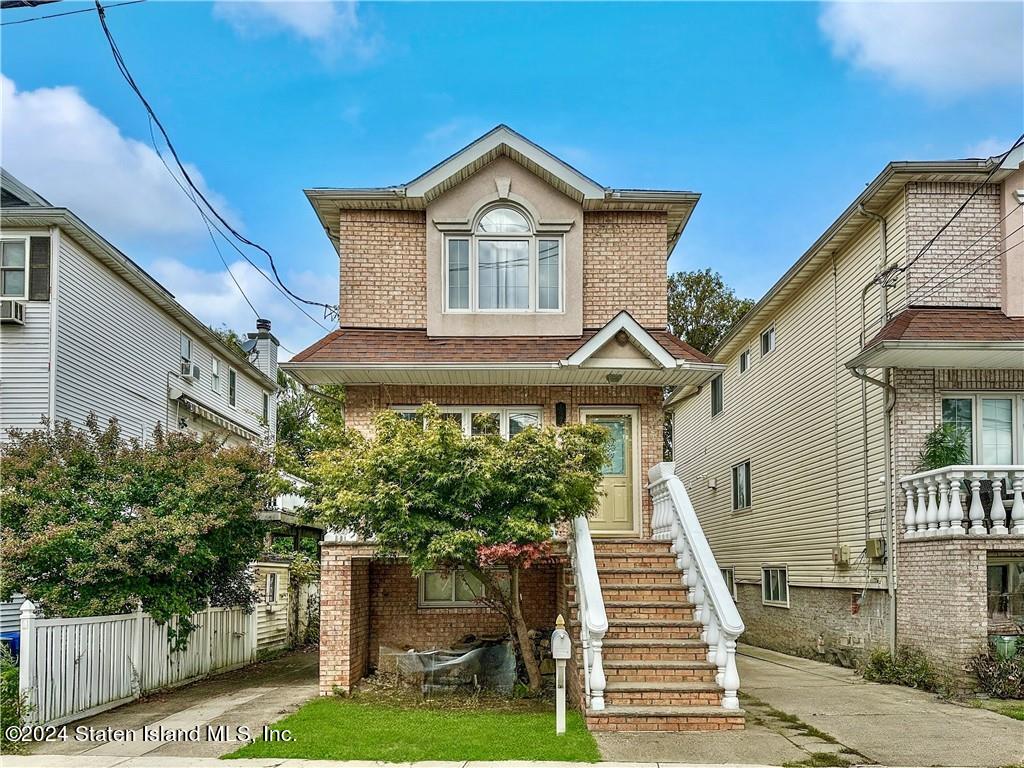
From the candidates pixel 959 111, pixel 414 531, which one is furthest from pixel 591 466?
pixel 959 111

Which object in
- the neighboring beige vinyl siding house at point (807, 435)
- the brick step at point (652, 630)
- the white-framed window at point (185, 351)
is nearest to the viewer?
the brick step at point (652, 630)

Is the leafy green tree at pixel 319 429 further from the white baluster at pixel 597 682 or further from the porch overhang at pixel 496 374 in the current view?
the white baluster at pixel 597 682

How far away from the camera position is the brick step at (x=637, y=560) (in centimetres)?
1272

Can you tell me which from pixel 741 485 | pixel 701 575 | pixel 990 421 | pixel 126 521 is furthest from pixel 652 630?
pixel 741 485

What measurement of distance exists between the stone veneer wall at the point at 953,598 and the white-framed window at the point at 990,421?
2.16 m

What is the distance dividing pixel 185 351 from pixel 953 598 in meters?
19.4

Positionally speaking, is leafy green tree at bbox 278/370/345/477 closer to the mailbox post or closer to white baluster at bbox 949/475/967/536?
the mailbox post

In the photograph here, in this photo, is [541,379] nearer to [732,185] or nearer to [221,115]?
[221,115]

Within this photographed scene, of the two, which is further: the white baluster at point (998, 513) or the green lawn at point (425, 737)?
the white baluster at point (998, 513)

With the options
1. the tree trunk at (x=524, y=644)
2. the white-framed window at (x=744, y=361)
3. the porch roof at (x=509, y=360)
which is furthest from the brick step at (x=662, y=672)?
the white-framed window at (x=744, y=361)

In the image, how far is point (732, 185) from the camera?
26391mm

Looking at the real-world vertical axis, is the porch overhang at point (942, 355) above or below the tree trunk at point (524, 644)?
above

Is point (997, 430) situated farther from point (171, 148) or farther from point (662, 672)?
point (171, 148)

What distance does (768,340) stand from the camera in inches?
870
